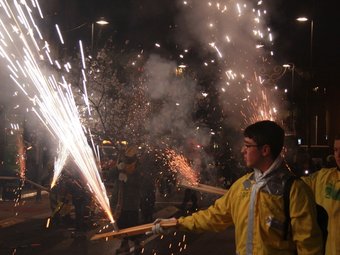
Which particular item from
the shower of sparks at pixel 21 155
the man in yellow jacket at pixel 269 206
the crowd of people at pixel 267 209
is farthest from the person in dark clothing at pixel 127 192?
the shower of sparks at pixel 21 155

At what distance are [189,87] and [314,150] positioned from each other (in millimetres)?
11722

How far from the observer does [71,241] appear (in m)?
10.2

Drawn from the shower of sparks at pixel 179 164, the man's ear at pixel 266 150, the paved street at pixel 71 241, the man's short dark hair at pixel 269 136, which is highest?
the shower of sparks at pixel 179 164

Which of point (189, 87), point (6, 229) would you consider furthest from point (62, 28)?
point (6, 229)

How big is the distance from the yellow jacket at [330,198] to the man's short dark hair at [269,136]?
1273mm

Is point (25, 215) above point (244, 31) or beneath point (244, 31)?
beneath

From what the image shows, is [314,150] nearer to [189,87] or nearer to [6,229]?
[189,87]

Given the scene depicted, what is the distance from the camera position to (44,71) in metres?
15.4

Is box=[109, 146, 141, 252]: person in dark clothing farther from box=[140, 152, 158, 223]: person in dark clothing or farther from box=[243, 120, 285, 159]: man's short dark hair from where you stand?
box=[243, 120, 285, 159]: man's short dark hair

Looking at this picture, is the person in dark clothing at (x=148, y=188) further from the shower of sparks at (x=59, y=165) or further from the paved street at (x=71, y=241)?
the shower of sparks at (x=59, y=165)

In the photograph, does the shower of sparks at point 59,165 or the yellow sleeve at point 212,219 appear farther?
the shower of sparks at point 59,165

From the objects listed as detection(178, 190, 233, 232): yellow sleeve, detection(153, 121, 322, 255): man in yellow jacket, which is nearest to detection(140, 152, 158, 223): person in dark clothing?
detection(178, 190, 233, 232): yellow sleeve

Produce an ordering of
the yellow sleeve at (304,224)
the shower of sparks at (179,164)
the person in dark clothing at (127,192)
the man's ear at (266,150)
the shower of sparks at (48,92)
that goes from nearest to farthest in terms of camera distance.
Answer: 1. the yellow sleeve at (304,224)
2. the man's ear at (266,150)
3. the person in dark clothing at (127,192)
4. the shower of sparks at (48,92)
5. the shower of sparks at (179,164)

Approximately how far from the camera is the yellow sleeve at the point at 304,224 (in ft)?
10.2
